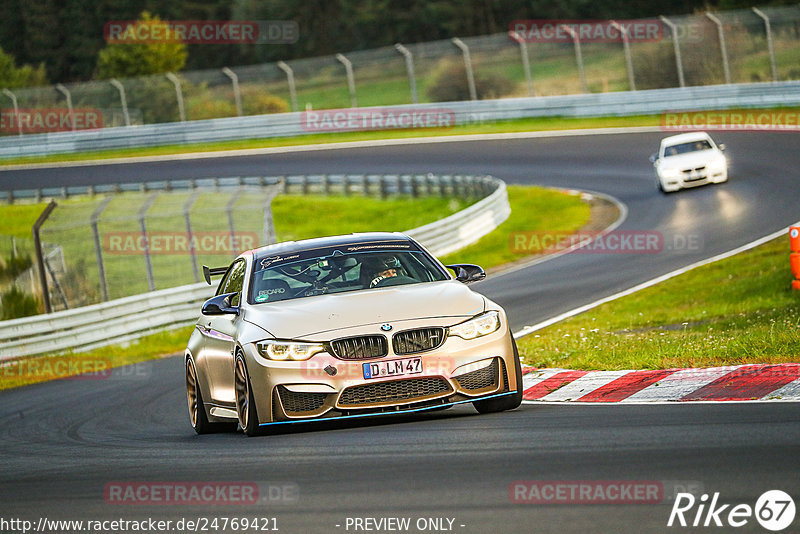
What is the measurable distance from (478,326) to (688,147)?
22839 mm

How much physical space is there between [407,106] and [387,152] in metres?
5.22

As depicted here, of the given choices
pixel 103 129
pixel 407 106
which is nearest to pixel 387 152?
pixel 407 106

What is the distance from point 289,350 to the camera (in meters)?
8.27

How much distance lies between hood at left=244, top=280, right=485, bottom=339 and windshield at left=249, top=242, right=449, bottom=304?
0.23m

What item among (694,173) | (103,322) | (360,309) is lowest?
(694,173)

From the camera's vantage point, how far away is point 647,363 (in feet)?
33.4

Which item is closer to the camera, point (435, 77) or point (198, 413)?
point (198, 413)

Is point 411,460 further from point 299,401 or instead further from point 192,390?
point 192,390

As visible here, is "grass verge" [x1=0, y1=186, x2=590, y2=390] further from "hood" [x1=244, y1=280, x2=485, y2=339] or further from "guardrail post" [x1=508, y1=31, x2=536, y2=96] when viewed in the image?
"guardrail post" [x1=508, y1=31, x2=536, y2=96]

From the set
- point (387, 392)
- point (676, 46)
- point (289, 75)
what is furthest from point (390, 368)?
point (289, 75)

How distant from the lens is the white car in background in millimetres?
29500

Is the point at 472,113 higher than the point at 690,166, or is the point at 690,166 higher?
the point at 690,166

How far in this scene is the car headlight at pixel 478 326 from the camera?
839cm

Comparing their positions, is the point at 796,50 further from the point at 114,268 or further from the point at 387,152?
the point at 114,268
